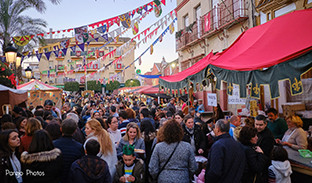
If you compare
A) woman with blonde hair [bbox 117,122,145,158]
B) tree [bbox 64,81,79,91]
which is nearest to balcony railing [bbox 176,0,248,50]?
woman with blonde hair [bbox 117,122,145,158]

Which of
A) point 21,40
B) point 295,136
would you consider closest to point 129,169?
point 295,136

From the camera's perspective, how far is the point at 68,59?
52.2 metres

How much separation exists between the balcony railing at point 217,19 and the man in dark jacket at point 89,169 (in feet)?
30.4

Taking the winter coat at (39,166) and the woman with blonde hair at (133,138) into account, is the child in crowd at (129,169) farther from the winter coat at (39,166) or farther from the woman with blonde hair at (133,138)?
the winter coat at (39,166)

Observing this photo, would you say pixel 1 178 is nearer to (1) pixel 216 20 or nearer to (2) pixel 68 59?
(1) pixel 216 20

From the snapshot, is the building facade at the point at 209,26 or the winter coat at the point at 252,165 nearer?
the winter coat at the point at 252,165

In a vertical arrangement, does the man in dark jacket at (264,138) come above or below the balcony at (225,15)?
below

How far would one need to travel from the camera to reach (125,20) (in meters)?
13.3

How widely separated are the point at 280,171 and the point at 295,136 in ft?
4.78

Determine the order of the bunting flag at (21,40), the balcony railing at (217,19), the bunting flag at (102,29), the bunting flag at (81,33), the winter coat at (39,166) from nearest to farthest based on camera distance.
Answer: the winter coat at (39,166)
the balcony railing at (217,19)
the bunting flag at (21,40)
the bunting flag at (81,33)
the bunting flag at (102,29)

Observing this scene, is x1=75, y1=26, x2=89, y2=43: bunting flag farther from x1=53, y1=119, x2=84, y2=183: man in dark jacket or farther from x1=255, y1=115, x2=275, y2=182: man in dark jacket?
x1=255, y1=115, x2=275, y2=182: man in dark jacket

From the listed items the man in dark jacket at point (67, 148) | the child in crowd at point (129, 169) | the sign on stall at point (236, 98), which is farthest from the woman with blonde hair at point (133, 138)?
the sign on stall at point (236, 98)

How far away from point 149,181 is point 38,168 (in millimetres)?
1691

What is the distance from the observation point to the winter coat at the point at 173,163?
11.3 feet
